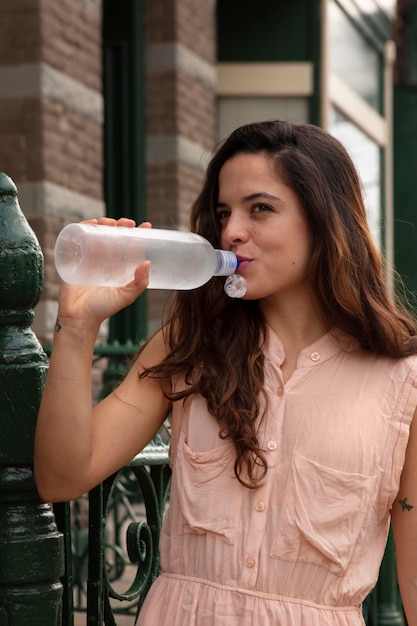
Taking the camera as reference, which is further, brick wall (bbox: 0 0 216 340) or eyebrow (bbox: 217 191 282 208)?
brick wall (bbox: 0 0 216 340)

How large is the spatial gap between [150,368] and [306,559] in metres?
0.52

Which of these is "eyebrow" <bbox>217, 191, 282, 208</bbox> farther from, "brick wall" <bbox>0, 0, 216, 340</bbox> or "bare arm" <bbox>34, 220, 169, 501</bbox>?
"brick wall" <bbox>0, 0, 216, 340</bbox>

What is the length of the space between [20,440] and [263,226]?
673 mm

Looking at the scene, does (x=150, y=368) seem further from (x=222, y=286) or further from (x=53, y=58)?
(x=53, y=58)

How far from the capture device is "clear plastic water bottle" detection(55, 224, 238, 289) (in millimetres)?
2277

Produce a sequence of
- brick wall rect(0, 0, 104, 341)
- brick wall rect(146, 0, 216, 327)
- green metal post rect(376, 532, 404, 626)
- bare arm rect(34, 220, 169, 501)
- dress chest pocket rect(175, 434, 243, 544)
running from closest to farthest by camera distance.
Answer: bare arm rect(34, 220, 169, 501)
dress chest pocket rect(175, 434, 243, 544)
green metal post rect(376, 532, 404, 626)
brick wall rect(0, 0, 104, 341)
brick wall rect(146, 0, 216, 327)

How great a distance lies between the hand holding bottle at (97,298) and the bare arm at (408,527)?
675 mm

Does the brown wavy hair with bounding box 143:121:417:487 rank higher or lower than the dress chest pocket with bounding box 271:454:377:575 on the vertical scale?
higher

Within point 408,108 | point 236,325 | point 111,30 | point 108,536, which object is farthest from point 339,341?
point 408,108

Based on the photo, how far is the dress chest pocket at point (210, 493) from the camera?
2.32 metres

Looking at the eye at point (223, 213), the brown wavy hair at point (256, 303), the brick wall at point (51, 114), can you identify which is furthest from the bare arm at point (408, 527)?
the brick wall at point (51, 114)

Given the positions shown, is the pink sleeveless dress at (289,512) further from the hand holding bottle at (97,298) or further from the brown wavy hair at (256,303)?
the hand holding bottle at (97,298)

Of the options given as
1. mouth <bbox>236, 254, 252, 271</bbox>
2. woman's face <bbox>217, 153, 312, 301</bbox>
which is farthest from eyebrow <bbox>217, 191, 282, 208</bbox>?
mouth <bbox>236, 254, 252, 271</bbox>

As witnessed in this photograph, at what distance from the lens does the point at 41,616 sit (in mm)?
2254
